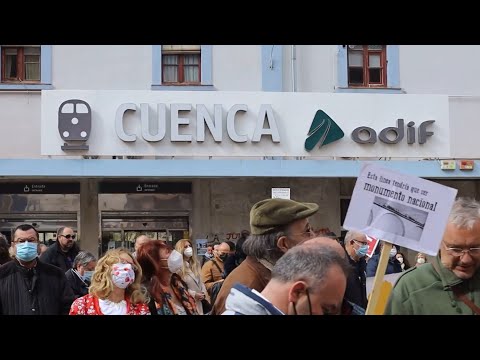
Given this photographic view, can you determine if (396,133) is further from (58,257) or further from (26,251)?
(26,251)

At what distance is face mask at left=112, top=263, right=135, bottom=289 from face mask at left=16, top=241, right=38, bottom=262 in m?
1.03

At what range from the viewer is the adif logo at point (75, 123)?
14.6 meters

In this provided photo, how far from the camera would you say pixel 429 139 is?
15.4 meters

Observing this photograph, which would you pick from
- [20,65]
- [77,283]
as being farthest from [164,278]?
[20,65]

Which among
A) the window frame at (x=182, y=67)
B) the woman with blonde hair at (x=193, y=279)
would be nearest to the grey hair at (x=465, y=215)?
the woman with blonde hair at (x=193, y=279)

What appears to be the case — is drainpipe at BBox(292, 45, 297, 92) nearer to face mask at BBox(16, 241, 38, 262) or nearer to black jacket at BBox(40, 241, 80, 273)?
black jacket at BBox(40, 241, 80, 273)

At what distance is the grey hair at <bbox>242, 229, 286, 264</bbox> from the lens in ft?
14.1

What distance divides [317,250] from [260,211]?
5.26 ft

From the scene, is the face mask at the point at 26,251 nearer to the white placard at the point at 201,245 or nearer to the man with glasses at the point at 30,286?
the man with glasses at the point at 30,286

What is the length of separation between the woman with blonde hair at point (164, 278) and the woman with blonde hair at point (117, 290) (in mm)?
226

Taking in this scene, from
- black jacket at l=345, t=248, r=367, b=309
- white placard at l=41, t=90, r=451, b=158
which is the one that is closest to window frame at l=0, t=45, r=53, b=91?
white placard at l=41, t=90, r=451, b=158

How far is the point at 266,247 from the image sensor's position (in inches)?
169

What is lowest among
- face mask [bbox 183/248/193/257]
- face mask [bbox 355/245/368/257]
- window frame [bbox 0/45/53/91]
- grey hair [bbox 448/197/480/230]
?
face mask [bbox 183/248/193/257]
